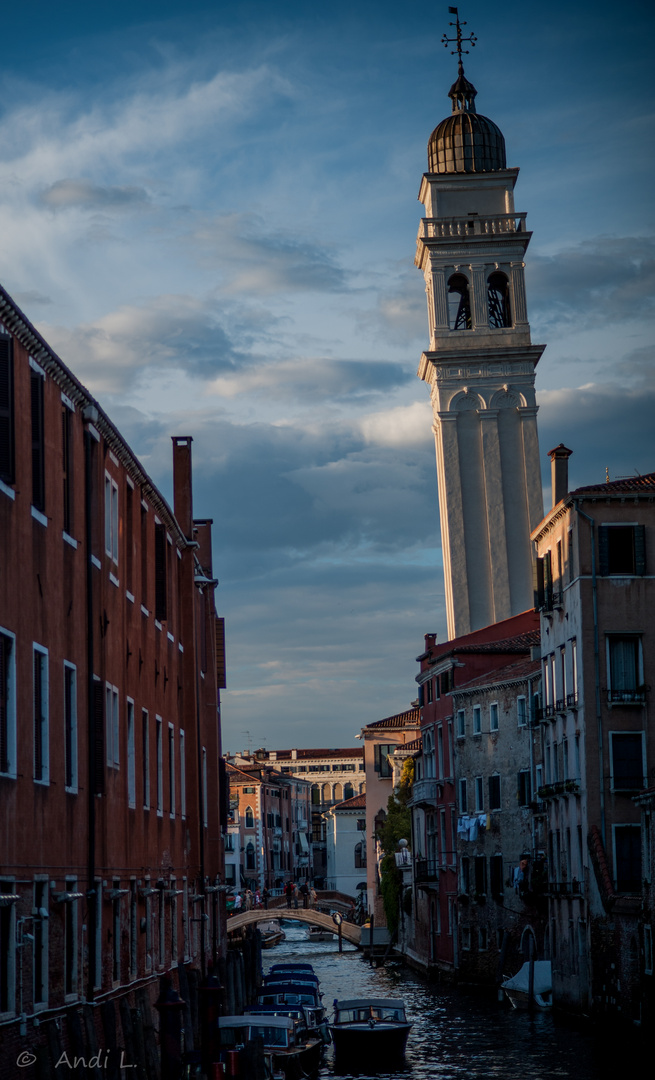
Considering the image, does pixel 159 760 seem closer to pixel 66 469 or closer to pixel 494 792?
pixel 66 469

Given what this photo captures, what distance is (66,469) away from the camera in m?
21.9

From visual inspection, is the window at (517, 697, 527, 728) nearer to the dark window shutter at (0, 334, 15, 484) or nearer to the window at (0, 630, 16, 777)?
the window at (0, 630, 16, 777)

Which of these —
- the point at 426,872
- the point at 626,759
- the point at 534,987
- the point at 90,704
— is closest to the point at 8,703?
the point at 90,704

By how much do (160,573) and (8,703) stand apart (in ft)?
43.3

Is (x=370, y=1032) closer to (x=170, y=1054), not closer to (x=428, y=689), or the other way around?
(x=170, y=1054)

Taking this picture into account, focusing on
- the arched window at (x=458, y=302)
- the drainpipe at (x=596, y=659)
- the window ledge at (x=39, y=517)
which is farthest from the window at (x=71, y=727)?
the arched window at (x=458, y=302)

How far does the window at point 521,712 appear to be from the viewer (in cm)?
5041

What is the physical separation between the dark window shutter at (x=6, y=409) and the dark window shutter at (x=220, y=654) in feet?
94.9

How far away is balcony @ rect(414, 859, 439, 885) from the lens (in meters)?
61.2

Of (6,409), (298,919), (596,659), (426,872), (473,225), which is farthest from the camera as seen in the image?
(298,919)

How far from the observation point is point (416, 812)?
6694 cm

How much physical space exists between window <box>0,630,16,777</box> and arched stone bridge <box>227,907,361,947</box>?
197ft

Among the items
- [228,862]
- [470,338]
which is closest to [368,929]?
[470,338]

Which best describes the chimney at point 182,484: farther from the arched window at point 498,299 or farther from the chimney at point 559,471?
the arched window at point 498,299
